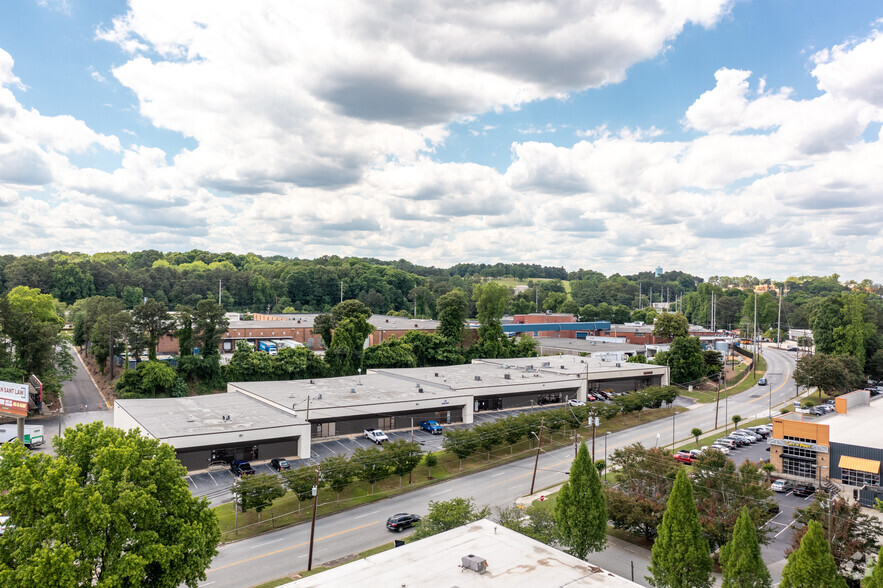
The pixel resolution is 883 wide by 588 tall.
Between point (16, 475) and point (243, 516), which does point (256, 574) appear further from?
point (16, 475)

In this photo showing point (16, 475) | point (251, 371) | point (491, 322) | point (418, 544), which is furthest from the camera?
point (491, 322)

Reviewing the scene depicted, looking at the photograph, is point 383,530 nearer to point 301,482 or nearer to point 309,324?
point 301,482

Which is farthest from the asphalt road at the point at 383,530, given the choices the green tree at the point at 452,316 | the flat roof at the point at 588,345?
the flat roof at the point at 588,345

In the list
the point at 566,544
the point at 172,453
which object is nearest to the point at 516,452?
the point at 566,544

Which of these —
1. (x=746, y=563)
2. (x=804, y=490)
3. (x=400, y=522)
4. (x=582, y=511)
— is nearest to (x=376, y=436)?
(x=400, y=522)

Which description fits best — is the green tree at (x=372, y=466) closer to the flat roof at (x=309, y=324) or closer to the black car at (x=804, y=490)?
the black car at (x=804, y=490)

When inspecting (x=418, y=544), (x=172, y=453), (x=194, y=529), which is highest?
(x=172, y=453)
